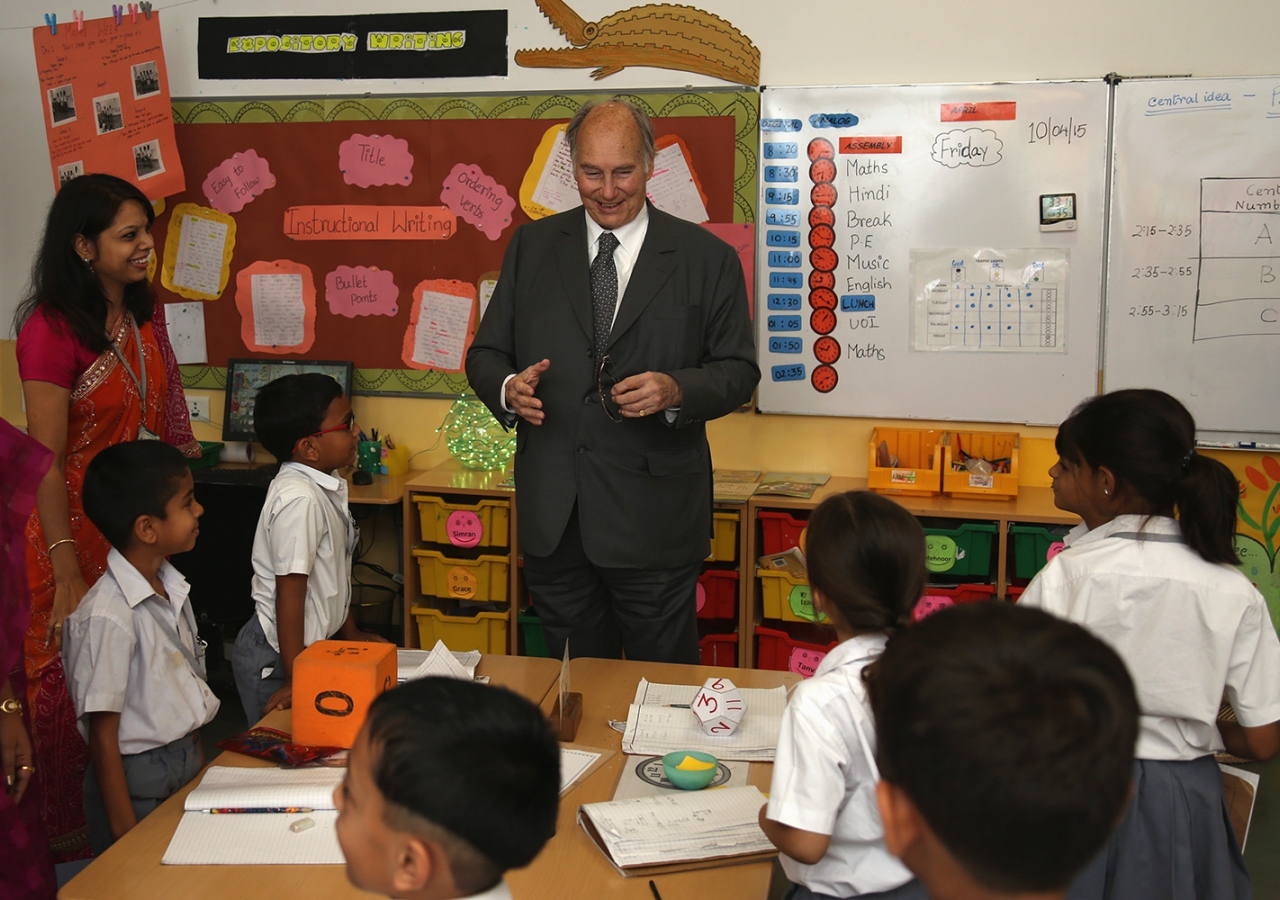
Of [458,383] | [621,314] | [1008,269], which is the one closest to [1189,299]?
[1008,269]

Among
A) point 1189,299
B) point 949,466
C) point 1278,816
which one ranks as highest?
point 1189,299

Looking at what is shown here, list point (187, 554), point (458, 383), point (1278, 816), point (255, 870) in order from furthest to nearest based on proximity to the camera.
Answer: point (458, 383), point (187, 554), point (1278, 816), point (255, 870)

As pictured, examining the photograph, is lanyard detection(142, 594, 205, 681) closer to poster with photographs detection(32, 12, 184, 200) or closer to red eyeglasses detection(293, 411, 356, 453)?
red eyeglasses detection(293, 411, 356, 453)

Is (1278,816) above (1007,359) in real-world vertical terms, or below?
below

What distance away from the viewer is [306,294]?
4.19 m

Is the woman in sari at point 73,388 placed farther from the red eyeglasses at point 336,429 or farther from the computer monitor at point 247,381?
the computer monitor at point 247,381

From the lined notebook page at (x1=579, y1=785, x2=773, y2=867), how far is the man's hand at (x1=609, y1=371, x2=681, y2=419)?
33.8 inches

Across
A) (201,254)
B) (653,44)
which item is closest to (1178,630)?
(653,44)

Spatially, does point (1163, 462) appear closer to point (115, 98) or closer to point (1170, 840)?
point (1170, 840)

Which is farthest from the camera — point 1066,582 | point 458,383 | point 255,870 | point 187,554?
point 458,383

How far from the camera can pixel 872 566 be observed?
58.8 inches

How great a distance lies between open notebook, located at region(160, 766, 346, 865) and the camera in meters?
1.45

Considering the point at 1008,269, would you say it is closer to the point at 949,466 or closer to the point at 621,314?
the point at 949,466

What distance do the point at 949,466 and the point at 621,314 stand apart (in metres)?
1.53
